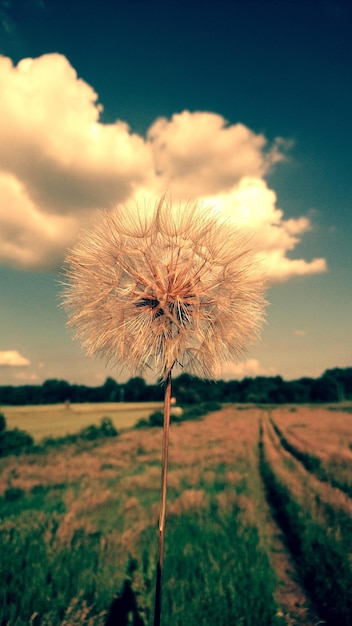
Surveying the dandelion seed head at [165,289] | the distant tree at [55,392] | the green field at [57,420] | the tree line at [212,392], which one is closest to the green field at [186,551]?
the dandelion seed head at [165,289]

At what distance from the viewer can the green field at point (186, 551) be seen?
5043 mm

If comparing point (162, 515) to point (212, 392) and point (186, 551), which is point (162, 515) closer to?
point (186, 551)

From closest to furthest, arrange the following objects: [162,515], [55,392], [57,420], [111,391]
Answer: [162,515]
[57,420]
[55,392]
[111,391]

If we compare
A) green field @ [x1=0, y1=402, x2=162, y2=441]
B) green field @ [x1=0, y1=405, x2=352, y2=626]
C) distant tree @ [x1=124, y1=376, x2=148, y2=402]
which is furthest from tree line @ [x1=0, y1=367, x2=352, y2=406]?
green field @ [x1=0, y1=405, x2=352, y2=626]

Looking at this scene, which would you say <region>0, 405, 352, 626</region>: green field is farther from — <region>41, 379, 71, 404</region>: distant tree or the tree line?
<region>41, 379, 71, 404</region>: distant tree

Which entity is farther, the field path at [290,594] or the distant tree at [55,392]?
the distant tree at [55,392]

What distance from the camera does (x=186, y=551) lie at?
6879 millimetres

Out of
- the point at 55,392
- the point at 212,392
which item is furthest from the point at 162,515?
the point at 212,392

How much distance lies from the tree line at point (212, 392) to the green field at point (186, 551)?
7122 cm

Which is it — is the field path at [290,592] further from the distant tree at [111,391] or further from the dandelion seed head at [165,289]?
the distant tree at [111,391]

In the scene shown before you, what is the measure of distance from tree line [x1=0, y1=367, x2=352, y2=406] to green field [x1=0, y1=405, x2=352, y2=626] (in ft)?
234

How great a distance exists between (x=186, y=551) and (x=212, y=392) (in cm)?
11375

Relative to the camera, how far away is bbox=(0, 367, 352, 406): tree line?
324ft

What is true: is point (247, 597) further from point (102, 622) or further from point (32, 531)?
point (32, 531)
